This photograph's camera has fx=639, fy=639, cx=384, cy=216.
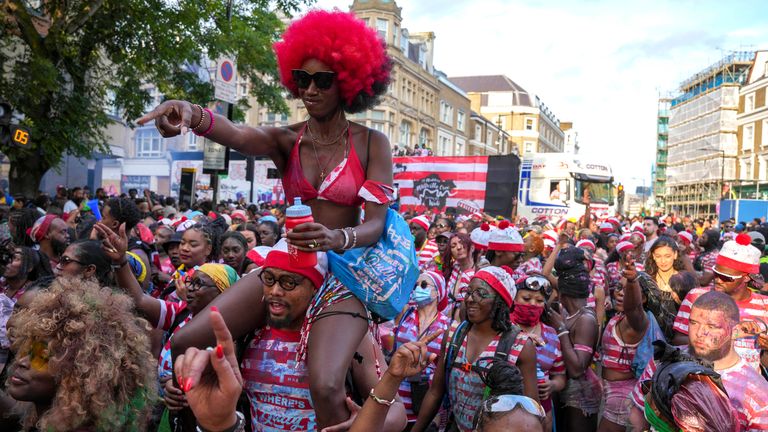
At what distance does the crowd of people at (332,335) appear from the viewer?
8.17ft

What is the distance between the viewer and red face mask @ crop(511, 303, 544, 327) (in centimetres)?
458

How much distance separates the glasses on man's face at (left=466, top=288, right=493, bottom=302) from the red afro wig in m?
1.42

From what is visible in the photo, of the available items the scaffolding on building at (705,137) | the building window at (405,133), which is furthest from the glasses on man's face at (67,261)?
the scaffolding on building at (705,137)

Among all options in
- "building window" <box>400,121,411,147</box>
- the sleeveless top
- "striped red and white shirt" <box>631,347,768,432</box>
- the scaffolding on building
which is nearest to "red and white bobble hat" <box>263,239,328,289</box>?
the sleeveless top

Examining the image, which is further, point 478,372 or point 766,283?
point 766,283

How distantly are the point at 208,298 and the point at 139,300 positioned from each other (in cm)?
45

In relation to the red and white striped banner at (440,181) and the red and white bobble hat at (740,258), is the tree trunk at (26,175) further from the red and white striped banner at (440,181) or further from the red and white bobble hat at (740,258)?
the red and white bobble hat at (740,258)

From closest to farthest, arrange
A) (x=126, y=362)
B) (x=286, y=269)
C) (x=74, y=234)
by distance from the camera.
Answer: (x=126, y=362) → (x=286, y=269) → (x=74, y=234)

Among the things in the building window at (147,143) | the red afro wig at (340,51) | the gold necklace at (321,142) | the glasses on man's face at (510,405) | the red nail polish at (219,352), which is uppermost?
the building window at (147,143)

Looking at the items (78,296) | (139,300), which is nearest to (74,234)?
(139,300)

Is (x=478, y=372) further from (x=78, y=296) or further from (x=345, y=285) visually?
(x=78, y=296)

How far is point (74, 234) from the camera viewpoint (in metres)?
7.18

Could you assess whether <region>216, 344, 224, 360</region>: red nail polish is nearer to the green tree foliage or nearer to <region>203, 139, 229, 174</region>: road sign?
<region>203, 139, 229, 174</region>: road sign

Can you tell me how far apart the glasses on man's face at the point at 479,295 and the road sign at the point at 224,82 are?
6.91m
